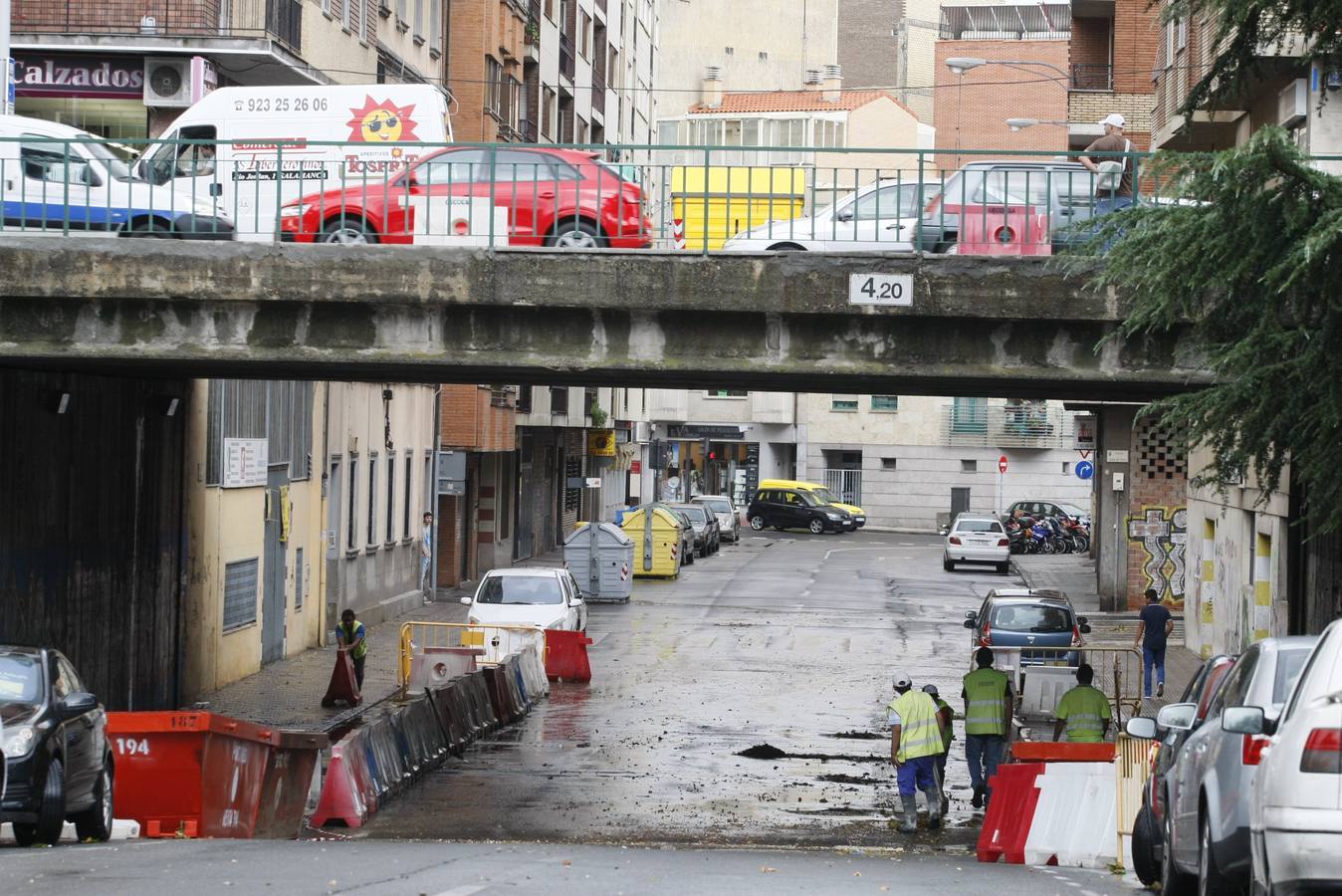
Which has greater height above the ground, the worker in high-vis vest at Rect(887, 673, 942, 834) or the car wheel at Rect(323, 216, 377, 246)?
the car wheel at Rect(323, 216, 377, 246)

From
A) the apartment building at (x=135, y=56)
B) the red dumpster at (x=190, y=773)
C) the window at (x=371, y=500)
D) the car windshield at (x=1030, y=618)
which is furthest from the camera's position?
the window at (x=371, y=500)

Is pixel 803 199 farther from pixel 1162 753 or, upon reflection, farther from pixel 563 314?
pixel 1162 753

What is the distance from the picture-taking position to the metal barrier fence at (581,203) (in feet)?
58.3

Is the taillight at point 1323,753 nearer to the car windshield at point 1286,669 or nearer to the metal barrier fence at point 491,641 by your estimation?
the car windshield at point 1286,669

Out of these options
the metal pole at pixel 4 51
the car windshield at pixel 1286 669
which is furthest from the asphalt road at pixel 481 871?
the metal pole at pixel 4 51

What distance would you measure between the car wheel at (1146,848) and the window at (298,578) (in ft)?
67.3

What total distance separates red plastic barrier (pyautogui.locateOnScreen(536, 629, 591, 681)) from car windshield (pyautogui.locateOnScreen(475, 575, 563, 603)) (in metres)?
1.50

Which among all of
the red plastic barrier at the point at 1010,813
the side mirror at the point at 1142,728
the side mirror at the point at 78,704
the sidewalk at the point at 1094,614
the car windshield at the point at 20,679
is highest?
the side mirror at the point at 1142,728

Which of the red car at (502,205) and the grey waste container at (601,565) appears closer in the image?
the red car at (502,205)

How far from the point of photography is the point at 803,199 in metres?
19.8

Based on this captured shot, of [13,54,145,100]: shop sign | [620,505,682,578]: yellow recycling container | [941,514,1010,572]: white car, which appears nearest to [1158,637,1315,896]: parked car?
[13,54,145,100]: shop sign

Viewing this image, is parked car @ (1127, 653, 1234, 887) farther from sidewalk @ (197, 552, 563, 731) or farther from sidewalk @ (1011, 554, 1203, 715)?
sidewalk @ (197, 552, 563, 731)

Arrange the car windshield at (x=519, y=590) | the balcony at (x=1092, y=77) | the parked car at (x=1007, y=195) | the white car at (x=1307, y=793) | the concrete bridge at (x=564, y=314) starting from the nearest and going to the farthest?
the white car at (x=1307, y=793) < the concrete bridge at (x=564, y=314) < the parked car at (x=1007, y=195) < the car windshield at (x=519, y=590) < the balcony at (x=1092, y=77)

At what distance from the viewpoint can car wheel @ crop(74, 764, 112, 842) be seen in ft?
46.6
